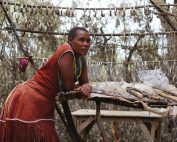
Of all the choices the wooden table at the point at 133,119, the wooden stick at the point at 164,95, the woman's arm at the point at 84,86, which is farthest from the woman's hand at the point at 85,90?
the wooden table at the point at 133,119

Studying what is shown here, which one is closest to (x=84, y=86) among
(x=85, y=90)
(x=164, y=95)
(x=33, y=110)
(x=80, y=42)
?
(x=85, y=90)

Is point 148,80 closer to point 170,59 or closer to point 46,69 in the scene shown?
point 46,69

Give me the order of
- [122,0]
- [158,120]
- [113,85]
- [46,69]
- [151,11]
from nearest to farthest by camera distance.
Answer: [46,69], [113,85], [158,120], [151,11], [122,0]

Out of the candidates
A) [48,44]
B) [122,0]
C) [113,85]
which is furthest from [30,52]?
[113,85]

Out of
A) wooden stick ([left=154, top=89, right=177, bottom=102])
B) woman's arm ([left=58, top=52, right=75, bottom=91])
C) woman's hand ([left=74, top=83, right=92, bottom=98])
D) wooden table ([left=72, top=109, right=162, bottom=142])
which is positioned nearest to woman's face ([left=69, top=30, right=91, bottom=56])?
woman's arm ([left=58, top=52, right=75, bottom=91])

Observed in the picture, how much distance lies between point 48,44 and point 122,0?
1.44 metres

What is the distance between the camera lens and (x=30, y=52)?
657 centimetres

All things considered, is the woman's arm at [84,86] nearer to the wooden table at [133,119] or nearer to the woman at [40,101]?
the woman at [40,101]

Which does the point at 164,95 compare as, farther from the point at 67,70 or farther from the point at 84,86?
the point at 67,70

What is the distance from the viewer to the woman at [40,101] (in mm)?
3674

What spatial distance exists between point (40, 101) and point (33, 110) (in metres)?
0.09

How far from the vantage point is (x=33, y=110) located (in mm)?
3709

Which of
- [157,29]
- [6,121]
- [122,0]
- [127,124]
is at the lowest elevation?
[127,124]

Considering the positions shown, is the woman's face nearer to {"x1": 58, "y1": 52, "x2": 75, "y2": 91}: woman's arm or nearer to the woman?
the woman
